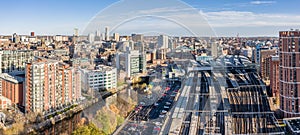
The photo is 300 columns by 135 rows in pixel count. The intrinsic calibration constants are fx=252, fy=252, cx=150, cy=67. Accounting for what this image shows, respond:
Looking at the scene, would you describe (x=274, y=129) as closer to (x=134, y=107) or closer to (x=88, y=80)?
(x=134, y=107)

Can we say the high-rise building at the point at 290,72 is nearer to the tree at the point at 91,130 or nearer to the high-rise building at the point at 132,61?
the high-rise building at the point at 132,61

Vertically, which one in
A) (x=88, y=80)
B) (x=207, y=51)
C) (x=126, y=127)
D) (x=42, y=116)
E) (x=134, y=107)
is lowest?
(x=42, y=116)

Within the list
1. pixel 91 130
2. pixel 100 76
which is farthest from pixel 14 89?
pixel 91 130

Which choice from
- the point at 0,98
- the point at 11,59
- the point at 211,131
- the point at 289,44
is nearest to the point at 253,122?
the point at 211,131

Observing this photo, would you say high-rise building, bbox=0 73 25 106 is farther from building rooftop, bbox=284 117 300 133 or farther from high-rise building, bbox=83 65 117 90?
building rooftop, bbox=284 117 300 133

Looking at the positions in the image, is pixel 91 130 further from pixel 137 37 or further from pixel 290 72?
pixel 290 72

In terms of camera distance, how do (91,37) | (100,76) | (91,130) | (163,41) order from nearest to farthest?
1. (163,41)
2. (91,37)
3. (91,130)
4. (100,76)

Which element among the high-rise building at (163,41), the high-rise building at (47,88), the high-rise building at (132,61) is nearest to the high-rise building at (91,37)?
the high-rise building at (132,61)
